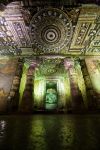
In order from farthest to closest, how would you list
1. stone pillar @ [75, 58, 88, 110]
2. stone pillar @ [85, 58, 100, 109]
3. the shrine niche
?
stone pillar @ [75, 58, 88, 110] → stone pillar @ [85, 58, 100, 109] → the shrine niche

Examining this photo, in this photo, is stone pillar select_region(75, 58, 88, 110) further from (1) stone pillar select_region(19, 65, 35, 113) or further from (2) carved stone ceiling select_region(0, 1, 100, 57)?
(1) stone pillar select_region(19, 65, 35, 113)

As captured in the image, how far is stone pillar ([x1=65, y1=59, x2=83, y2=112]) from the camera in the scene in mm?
6691

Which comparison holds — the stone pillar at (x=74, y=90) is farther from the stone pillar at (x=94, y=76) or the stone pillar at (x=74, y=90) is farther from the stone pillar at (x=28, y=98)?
the stone pillar at (x=28, y=98)

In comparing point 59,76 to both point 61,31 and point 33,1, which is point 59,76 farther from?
point 33,1

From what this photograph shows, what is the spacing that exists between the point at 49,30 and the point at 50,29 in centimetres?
8

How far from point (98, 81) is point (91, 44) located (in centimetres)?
206

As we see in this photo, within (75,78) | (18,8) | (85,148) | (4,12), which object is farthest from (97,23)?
(85,148)

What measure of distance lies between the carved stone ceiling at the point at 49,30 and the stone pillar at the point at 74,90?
797 millimetres

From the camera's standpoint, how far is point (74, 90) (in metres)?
7.46

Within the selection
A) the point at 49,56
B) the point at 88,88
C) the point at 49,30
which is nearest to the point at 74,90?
the point at 88,88

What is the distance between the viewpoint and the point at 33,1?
19.5 ft

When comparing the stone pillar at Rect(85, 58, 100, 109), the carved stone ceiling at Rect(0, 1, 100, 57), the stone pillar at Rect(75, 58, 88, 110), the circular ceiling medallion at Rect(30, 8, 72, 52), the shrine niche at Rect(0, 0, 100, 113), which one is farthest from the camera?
the stone pillar at Rect(75, 58, 88, 110)

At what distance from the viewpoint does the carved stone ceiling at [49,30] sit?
6504 mm

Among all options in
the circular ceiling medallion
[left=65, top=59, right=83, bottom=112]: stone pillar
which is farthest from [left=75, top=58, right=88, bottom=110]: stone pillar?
the circular ceiling medallion
